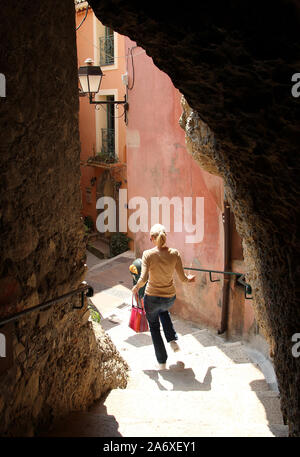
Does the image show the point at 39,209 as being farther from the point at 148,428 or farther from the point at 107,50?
the point at 107,50

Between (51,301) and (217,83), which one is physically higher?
(217,83)

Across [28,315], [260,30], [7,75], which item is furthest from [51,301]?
[260,30]

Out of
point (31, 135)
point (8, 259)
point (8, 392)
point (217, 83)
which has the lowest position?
point (8, 392)

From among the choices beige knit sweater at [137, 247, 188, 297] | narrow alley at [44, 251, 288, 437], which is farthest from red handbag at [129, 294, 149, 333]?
beige knit sweater at [137, 247, 188, 297]

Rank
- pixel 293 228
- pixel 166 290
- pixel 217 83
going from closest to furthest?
pixel 217 83, pixel 293 228, pixel 166 290

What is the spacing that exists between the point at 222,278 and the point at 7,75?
506 centimetres

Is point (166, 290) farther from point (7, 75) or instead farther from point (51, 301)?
point (7, 75)

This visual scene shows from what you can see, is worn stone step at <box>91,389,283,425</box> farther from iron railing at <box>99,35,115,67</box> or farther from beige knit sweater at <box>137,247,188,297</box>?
iron railing at <box>99,35,115,67</box>

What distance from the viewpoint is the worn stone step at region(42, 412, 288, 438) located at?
289 cm

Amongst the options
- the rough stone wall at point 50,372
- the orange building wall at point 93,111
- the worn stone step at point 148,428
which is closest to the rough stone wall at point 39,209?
the rough stone wall at point 50,372

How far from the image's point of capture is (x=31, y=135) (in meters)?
2.41

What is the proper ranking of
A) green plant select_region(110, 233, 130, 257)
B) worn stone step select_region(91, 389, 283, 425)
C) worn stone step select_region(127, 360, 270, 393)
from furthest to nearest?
green plant select_region(110, 233, 130, 257), worn stone step select_region(127, 360, 270, 393), worn stone step select_region(91, 389, 283, 425)

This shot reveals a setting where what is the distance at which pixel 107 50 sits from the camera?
50.1 feet

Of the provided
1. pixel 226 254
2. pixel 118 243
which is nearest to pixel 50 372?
pixel 226 254
